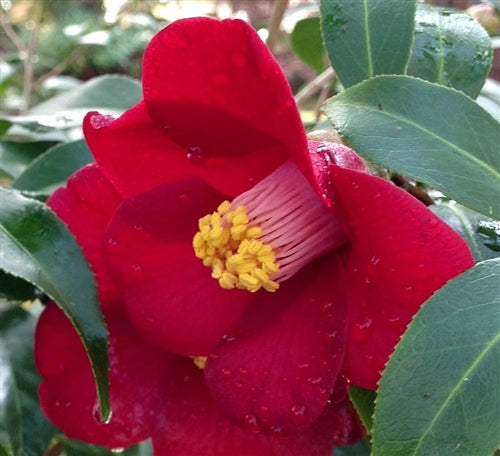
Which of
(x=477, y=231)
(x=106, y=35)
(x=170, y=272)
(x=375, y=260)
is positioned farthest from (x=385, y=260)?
(x=106, y=35)

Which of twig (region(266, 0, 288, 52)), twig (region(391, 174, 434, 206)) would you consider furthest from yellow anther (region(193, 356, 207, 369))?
twig (region(266, 0, 288, 52))

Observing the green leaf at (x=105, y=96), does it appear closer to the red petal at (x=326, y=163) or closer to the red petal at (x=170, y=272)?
the red petal at (x=170, y=272)

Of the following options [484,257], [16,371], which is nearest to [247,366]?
[484,257]

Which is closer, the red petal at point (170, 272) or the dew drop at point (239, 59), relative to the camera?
the dew drop at point (239, 59)

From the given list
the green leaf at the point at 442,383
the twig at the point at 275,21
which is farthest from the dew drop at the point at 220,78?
the twig at the point at 275,21

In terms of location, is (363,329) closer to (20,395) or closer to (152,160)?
(152,160)

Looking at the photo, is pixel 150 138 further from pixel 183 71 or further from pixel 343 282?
pixel 343 282

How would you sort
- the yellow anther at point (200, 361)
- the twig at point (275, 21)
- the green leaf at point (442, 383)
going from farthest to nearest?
the twig at point (275, 21) → the yellow anther at point (200, 361) → the green leaf at point (442, 383)

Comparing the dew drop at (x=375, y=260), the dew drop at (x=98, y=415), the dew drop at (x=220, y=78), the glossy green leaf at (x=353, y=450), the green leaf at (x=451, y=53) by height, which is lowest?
the glossy green leaf at (x=353, y=450)
